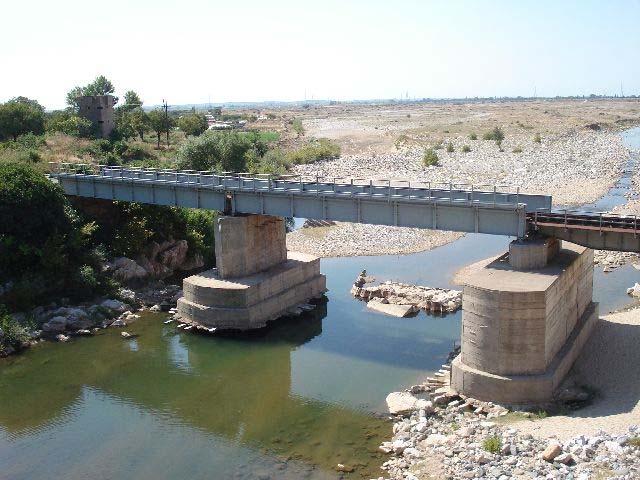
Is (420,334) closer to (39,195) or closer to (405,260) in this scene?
(405,260)

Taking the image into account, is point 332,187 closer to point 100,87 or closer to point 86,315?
point 86,315

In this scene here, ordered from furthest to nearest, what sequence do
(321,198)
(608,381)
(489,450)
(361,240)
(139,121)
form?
(139,121), (361,240), (321,198), (608,381), (489,450)

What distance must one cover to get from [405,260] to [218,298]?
17849 millimetres

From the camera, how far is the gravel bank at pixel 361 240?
5503 cm

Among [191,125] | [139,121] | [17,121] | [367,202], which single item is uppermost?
[139,121]

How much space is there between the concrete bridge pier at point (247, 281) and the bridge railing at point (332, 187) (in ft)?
7.97

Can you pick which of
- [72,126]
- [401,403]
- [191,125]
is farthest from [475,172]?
[401,403]

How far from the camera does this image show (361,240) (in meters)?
57.5

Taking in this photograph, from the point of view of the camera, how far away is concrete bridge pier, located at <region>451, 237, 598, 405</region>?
89.4ft

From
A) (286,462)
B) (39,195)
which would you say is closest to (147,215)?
(39,195)

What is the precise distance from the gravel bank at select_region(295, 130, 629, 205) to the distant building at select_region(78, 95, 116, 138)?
25.4 meters

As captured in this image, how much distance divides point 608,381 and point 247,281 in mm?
19997

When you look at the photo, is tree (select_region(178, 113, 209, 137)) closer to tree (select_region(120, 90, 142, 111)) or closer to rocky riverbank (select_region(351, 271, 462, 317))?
tree (select_region(120, 90, 142, 111))

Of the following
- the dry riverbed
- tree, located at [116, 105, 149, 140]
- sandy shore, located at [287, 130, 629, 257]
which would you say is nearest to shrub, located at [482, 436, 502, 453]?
the dry riverbed
